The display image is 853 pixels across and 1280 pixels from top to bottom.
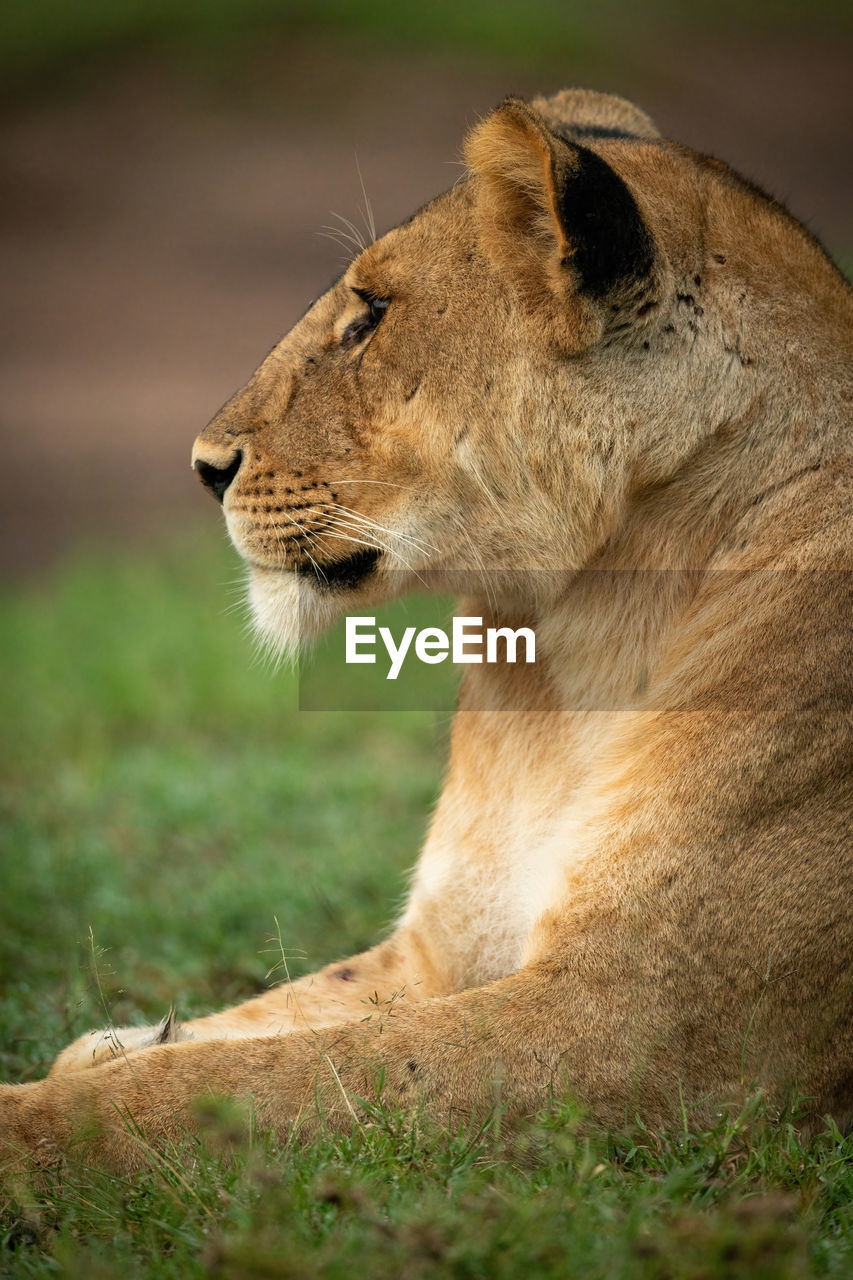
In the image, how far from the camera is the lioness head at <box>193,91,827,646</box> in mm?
2623

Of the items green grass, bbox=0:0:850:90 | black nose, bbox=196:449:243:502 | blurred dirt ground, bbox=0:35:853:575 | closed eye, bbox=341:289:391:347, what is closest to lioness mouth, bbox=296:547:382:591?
black nose, bbox=196:449:243:502

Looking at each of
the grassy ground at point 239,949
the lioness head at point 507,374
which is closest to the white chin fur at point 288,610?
the lioness head at point 507,374

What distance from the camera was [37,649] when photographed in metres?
7.64

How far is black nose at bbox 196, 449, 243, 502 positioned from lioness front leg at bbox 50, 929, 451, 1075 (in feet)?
3.39

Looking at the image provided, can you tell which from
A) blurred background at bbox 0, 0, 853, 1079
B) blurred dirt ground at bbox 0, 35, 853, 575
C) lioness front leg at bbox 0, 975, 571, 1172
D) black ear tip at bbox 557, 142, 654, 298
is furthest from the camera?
blurred dirt ground at bbox 0, 35, 853, 575

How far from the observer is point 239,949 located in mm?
4176

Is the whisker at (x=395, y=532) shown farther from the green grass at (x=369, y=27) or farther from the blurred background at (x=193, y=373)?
the green grass at (x=369, y=27)

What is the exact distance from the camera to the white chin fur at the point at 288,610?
297cm

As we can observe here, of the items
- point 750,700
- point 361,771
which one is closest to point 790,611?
point 750,700

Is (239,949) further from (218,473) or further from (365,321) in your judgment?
(365,321)

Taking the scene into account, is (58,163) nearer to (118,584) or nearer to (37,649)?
(118,584)

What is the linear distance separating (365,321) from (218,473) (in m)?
0.44

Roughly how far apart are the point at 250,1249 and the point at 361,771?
4.16m

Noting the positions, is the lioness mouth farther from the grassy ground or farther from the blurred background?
the blurred background
